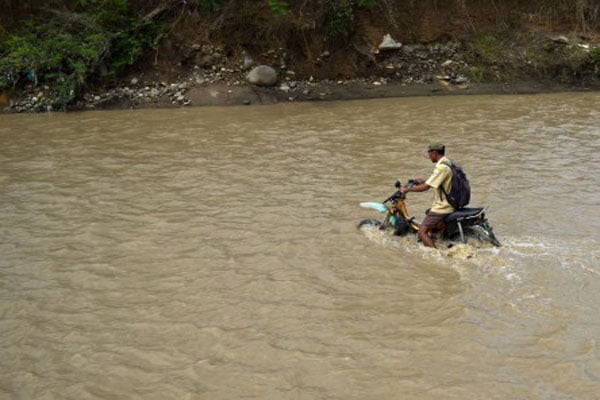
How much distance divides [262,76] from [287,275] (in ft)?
38.2

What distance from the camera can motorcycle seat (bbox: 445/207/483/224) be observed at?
733 cm

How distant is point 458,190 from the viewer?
24.0 ft

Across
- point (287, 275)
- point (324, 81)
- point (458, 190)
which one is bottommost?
point (287, 275)

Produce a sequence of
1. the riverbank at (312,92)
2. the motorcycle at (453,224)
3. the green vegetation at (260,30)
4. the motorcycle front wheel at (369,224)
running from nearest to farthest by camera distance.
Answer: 1. the motorcycle at (453,224)
2. the motorcycle front wheel at (369,224)
3. the riverbank at (312,92)
4. the green vegetation at (260,30)

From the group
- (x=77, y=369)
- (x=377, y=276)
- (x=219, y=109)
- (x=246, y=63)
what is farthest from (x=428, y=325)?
(x=246, y=63)

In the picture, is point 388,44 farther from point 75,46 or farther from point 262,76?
point 75,46

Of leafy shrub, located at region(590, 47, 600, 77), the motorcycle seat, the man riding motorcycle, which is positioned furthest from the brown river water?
leafy shrub, located at region(590, 47, 600, 77)

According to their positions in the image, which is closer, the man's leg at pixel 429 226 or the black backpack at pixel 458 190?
the black backpack at pixel 458 190

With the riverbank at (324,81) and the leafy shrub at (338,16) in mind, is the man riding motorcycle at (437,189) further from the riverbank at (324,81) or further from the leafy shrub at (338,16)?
the leafy shrub at (338,16)

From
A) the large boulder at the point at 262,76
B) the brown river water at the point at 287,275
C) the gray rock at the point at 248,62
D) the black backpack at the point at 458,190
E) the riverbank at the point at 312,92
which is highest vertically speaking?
the gray rock at the point at 248,62

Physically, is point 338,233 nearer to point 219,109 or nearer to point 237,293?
point 237,293

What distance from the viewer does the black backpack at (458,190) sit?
726 cm

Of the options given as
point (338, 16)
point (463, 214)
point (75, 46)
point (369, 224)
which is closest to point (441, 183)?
point (463, 214)

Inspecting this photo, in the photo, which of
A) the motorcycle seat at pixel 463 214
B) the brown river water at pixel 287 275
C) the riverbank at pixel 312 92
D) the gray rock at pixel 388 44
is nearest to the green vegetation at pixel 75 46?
the riverbank at pixel 312 92
